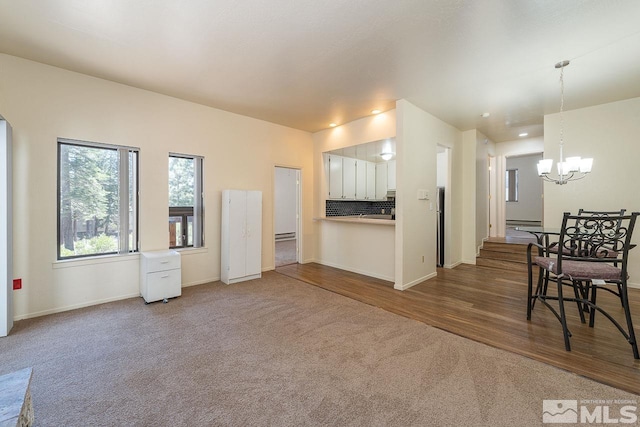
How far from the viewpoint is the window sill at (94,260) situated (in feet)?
10.5

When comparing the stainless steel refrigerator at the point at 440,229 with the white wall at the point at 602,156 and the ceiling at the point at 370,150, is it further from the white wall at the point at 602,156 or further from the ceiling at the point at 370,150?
the white wall at the point at 602,156

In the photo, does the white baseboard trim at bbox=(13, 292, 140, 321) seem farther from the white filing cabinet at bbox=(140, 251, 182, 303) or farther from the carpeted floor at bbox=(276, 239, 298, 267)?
the carpeted floor at bbox=(276, 239, 298, 267)

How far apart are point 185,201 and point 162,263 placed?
115 cm

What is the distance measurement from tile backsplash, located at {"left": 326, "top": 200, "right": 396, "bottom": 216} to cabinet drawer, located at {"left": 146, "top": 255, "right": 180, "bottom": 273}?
10.3 feet

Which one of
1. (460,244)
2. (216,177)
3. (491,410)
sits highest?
(216,177)

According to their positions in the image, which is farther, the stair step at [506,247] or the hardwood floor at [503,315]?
the stair step at [506,247]

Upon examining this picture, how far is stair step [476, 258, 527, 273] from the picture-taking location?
5.14 metres

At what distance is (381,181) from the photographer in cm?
659

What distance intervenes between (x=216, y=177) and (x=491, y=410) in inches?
175

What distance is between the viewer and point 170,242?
4160 mm

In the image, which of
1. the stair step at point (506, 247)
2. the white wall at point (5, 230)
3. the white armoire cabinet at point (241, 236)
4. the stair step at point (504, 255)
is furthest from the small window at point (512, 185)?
the white wall at point (5, 230)

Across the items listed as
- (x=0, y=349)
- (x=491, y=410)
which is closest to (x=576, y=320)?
(x=491, y=410)

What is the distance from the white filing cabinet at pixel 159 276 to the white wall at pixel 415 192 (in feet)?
10.6

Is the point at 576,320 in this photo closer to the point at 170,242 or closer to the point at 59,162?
the point at 170,242
